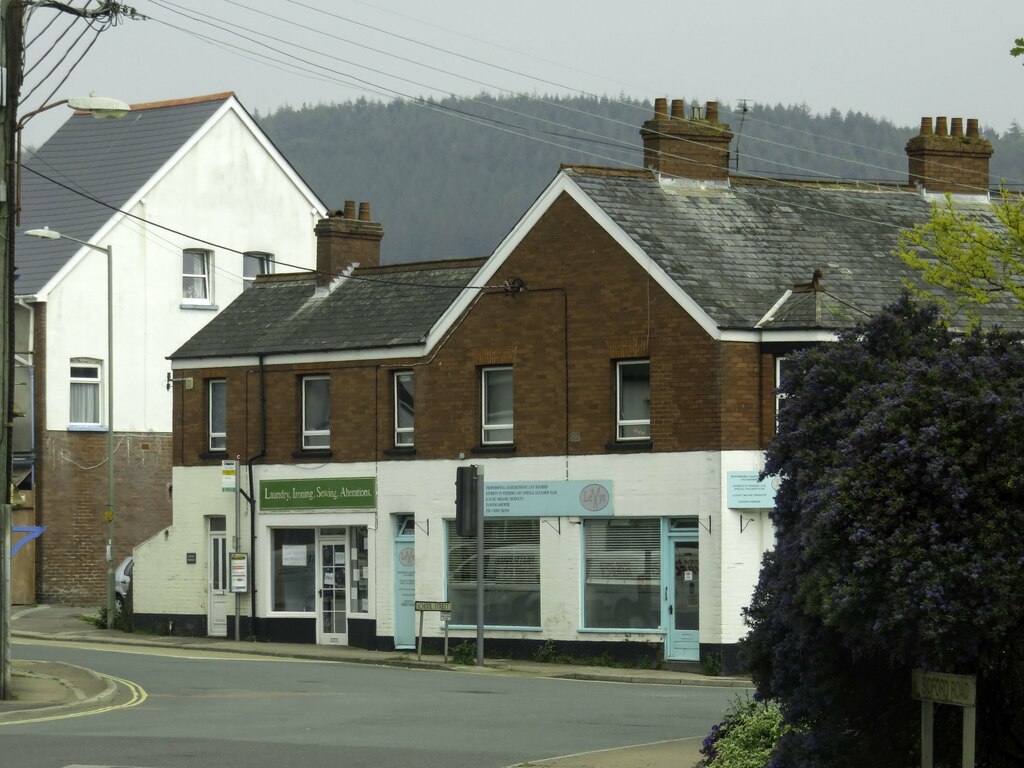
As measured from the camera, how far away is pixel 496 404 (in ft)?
110

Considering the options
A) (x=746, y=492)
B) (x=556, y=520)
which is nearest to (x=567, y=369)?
(x=556, y=520)

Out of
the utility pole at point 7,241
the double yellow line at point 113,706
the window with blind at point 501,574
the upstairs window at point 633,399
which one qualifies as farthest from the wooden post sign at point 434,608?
the utility pole at point 7,241

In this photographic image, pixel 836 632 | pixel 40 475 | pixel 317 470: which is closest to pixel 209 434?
pixel 317 470

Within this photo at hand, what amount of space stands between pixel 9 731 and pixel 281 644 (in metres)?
17.5

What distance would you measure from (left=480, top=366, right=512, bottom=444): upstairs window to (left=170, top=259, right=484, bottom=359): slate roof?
63.0 inches

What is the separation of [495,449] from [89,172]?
Answer: 20.8 meters

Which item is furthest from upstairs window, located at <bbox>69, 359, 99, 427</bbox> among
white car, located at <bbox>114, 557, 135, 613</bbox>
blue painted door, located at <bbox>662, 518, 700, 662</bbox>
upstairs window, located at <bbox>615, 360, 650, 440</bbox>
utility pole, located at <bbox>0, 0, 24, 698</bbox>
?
utility pole, located at <bbox>0, 0, 24, 698</bbox>

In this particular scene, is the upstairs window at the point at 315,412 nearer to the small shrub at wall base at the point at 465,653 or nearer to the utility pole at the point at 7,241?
the small shrub at wall base at the point at 465,653

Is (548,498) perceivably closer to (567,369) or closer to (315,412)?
(567,369)

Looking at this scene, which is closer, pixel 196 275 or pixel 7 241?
pixel 7 241

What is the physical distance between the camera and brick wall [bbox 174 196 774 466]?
30219 millimetres

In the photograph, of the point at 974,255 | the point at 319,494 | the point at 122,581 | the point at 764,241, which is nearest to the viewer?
the point at 974,255

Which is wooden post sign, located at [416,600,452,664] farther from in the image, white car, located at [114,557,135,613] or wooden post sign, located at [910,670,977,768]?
wooden post sign, located at [910,670,977,768]

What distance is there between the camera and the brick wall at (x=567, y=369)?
1190 inches
